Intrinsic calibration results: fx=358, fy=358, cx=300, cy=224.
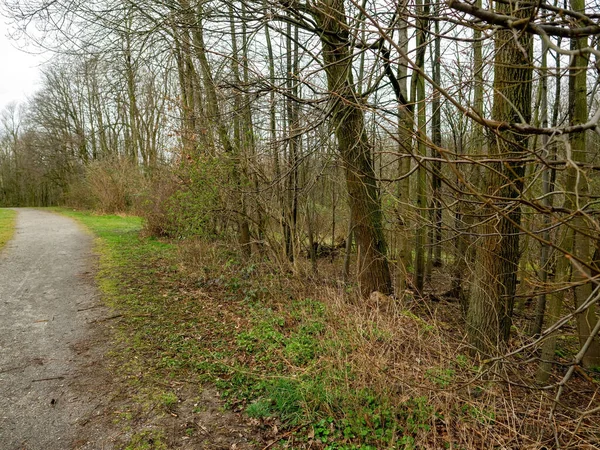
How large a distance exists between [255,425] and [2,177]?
43.5 metres

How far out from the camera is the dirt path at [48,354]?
3.10 m

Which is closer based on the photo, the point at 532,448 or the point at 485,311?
the point at 532,448

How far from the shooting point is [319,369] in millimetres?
3703

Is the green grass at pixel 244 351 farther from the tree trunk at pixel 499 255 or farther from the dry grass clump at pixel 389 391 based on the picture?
the tree trunk at pixel 499 255

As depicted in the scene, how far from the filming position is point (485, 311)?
14.8 feet

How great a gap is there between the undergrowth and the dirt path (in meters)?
0.38

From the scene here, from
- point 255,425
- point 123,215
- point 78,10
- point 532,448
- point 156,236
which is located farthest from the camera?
point 123,215

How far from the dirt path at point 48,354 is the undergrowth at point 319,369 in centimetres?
38

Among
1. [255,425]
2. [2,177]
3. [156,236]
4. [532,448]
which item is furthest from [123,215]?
[2,177]

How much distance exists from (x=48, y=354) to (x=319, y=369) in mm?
3288

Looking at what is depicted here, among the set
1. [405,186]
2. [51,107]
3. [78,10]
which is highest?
[51,107]

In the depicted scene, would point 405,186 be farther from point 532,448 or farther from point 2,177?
point 2,177

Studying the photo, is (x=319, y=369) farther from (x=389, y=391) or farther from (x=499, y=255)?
(x=499, y=255)

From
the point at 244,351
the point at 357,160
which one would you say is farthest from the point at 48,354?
the point at 357,160
